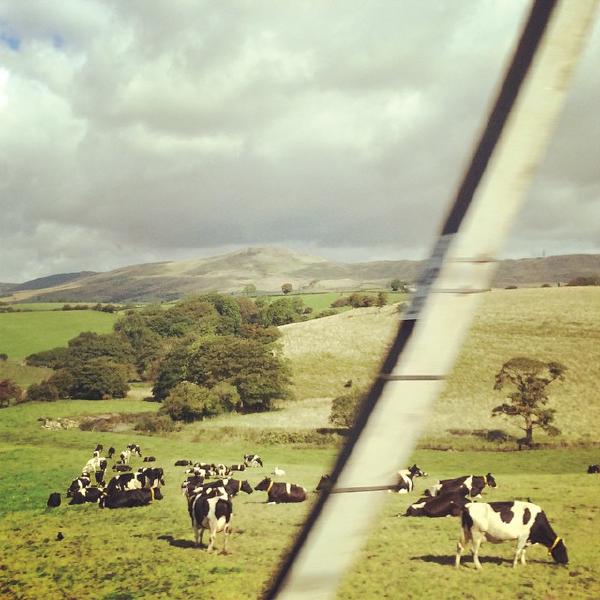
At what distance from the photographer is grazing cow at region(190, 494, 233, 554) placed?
15.5 meters

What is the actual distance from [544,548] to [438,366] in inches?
627

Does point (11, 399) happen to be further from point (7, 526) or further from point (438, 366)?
point (438, 366)

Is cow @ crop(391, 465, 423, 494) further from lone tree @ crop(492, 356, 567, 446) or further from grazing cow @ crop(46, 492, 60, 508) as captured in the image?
grazing cow @ crop(46, 492, 60, 508)

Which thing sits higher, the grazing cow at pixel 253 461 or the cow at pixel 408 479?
the cow at pixel 408 479

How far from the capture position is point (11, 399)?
6047cm

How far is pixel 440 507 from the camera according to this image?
18.2 meters

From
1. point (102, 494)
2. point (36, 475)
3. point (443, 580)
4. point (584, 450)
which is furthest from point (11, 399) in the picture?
point (443, 580)

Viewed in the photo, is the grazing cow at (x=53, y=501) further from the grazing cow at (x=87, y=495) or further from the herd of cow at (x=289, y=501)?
the grazing cow at (x=87, y=495)

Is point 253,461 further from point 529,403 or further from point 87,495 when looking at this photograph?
point 529,403

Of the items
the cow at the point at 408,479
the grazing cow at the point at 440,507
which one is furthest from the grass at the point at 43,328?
the grazing cow at the point at 440,507

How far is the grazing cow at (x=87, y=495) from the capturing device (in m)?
21.7

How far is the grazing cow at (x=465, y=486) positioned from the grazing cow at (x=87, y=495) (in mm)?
12631

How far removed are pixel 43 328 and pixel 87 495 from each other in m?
91.4

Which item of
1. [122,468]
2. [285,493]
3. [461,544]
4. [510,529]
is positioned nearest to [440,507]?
[510,529]
